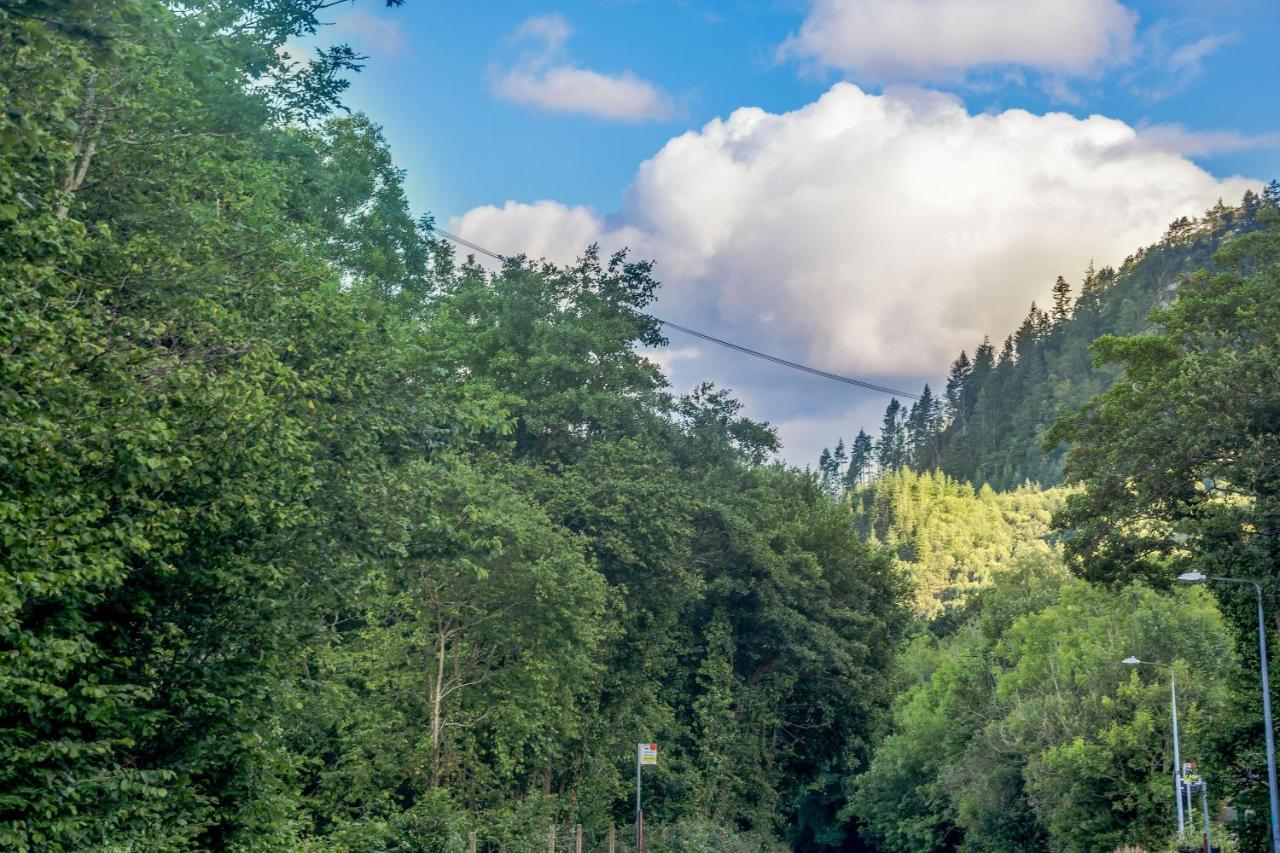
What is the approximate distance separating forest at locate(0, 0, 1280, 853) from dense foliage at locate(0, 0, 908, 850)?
8 cm

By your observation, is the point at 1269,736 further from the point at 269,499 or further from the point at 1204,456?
the point at 269,499

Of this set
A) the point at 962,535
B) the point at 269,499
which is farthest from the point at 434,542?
the point at 962,535

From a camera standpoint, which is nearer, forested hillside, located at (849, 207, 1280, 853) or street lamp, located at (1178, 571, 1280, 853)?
forested hillside, located at (849, 207, 1280, 853)

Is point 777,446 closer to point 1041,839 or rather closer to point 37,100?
point 1041,839

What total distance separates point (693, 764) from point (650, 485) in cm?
1184

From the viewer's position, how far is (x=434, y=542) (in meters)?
19.9

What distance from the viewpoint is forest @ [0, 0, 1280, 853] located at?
1260 centimetres

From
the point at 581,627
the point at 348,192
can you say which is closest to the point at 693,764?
the point at 581,627

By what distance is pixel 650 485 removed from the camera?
3862 centimetres

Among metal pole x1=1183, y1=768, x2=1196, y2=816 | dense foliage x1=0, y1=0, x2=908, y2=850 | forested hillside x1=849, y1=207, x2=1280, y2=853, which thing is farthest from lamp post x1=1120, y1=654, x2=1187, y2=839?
dense foliage x1=0, y1=0, x2=908, y2=850

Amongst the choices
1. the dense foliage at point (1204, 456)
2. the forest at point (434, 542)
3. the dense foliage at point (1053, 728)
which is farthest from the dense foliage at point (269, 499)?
the dense foliage at point (1053, 728)

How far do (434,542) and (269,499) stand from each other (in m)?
5.31

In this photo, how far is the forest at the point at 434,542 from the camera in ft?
41.3

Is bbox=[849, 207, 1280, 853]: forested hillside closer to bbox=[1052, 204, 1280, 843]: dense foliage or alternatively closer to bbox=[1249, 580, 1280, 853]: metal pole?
bbox=[1052, 204, 1280, 843]: dense foliage
